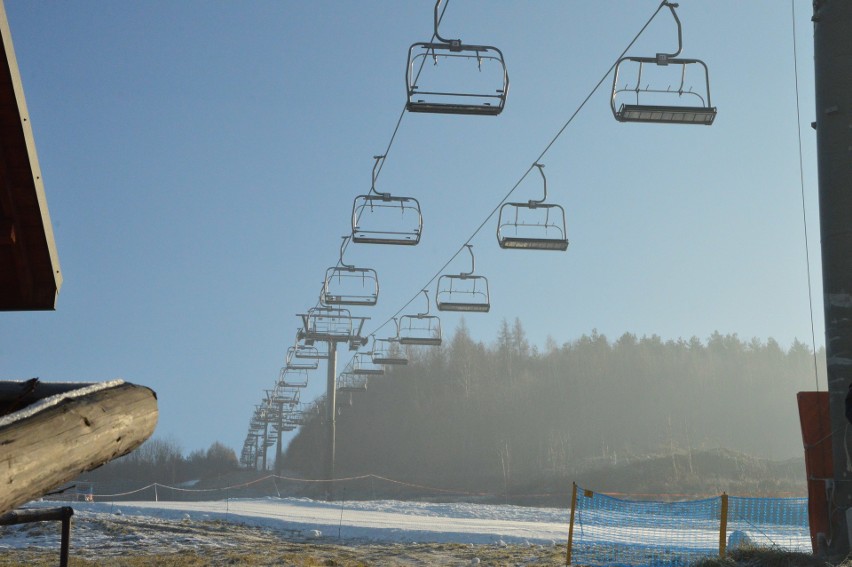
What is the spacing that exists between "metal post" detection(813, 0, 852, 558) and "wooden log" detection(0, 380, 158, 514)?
317 inches

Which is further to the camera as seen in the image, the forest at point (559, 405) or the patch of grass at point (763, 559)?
the forest at point (559, 405)

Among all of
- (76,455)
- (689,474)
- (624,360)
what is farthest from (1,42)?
(624,360)

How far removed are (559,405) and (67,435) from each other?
11192 centimetres

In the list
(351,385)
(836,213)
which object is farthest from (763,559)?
A: (351,385)

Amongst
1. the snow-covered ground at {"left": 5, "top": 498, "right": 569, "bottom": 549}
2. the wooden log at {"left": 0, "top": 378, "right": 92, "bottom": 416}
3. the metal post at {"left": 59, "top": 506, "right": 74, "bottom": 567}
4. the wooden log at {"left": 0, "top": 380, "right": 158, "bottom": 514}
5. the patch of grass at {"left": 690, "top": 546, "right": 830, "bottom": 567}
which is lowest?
the snow-covered ground at {"left": 5, "top": 498, "right": 569, "bottom": 549}

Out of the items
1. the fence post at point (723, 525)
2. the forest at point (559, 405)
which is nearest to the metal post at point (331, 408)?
the fence post at point (723, 525)

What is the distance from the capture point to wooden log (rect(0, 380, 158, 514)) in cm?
232

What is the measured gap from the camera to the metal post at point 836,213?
9.70 meters

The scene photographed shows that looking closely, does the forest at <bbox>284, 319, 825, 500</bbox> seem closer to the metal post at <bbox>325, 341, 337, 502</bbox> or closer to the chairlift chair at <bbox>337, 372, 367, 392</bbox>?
the chairlift chair at <bbox>337, 372, 367, 392</bbox>

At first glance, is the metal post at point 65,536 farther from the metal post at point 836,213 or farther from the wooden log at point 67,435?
the metal post at point 836,213

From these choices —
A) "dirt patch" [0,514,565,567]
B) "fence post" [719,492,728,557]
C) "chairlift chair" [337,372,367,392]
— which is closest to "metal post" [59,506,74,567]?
"dirt patch" [0,514,565,567]

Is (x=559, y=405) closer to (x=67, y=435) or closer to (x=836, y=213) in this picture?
(x=836, y=213)

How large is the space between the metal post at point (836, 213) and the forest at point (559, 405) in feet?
278

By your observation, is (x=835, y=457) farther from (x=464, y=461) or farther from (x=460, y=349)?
(x=460, y=349)
